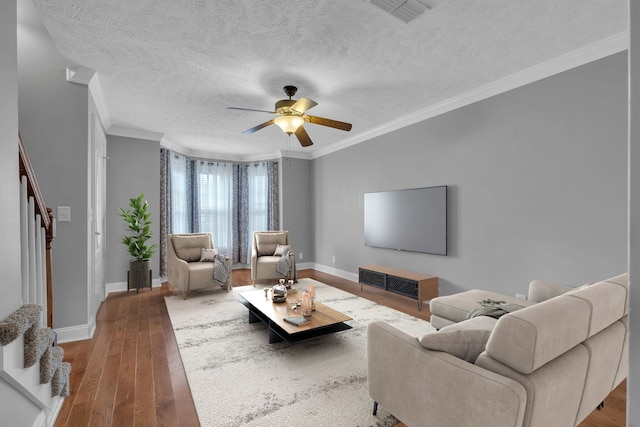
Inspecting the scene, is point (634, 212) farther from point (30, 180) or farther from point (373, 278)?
A: point (373, 278)

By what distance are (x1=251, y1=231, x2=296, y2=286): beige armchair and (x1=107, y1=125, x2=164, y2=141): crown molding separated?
7.71 ft

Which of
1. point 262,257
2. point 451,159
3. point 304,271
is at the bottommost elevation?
point 304,271

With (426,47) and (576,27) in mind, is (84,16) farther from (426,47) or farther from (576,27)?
(576,27)

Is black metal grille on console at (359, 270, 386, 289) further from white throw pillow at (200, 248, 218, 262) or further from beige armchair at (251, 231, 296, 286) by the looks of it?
white throw pillow at (200, 248, 218, 262)

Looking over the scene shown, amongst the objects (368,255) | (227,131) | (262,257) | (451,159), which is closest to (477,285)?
(451,159)

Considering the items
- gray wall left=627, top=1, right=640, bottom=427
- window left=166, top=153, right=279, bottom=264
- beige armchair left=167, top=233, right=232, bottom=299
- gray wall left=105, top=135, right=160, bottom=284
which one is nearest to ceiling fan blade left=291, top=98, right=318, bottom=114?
gray wall left=627, top=1, right=640, bottom=427

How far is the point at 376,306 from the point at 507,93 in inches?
115

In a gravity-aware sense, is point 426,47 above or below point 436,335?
above

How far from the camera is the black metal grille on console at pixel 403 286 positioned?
158 inches

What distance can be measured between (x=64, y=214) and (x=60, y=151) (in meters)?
0.61

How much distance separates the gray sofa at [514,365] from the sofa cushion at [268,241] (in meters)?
4.21

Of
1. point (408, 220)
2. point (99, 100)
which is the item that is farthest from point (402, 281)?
point (99, 100)

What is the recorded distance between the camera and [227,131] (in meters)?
5.27

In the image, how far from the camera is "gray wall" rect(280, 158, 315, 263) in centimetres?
697
